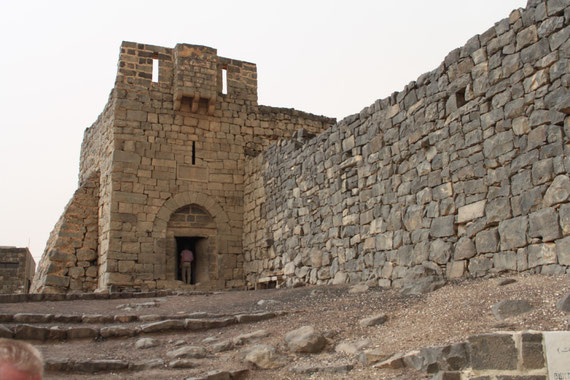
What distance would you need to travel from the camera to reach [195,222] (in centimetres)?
1371

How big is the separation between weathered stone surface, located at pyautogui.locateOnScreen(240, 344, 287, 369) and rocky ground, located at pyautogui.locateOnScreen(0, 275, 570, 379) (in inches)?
0.5

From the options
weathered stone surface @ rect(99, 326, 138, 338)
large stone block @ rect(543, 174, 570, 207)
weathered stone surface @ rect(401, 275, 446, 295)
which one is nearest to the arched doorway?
weathered stone surface @ rect(99, 326, 138, 338)

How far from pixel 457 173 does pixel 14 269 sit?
19.5 meters

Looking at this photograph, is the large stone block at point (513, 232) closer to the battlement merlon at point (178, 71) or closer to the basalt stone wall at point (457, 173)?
the basalt stone wall at point (457, 173)

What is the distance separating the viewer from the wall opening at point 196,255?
13.6 metres

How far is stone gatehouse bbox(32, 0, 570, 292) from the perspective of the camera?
6.77m

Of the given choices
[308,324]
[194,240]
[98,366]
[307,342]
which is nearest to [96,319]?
[98,366]

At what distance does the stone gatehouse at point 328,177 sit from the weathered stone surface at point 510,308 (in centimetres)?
118

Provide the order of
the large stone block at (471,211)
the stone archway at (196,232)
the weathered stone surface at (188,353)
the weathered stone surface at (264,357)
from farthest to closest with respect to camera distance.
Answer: the stone archway at (196,232)
the large stone block at (471,211)
the weathered stone surface at (188,353)
the weathered stone surface at (264,357)

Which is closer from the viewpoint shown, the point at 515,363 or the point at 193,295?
the point at 515,363

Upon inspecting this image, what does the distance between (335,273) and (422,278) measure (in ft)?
9.02

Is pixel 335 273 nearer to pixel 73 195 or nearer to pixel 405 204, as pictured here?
pixel 405 204

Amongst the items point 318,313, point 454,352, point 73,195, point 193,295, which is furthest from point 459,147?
point 73,195

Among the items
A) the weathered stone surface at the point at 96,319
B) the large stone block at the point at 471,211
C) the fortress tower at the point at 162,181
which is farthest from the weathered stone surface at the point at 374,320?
the fortress tower at the point at 162,181
